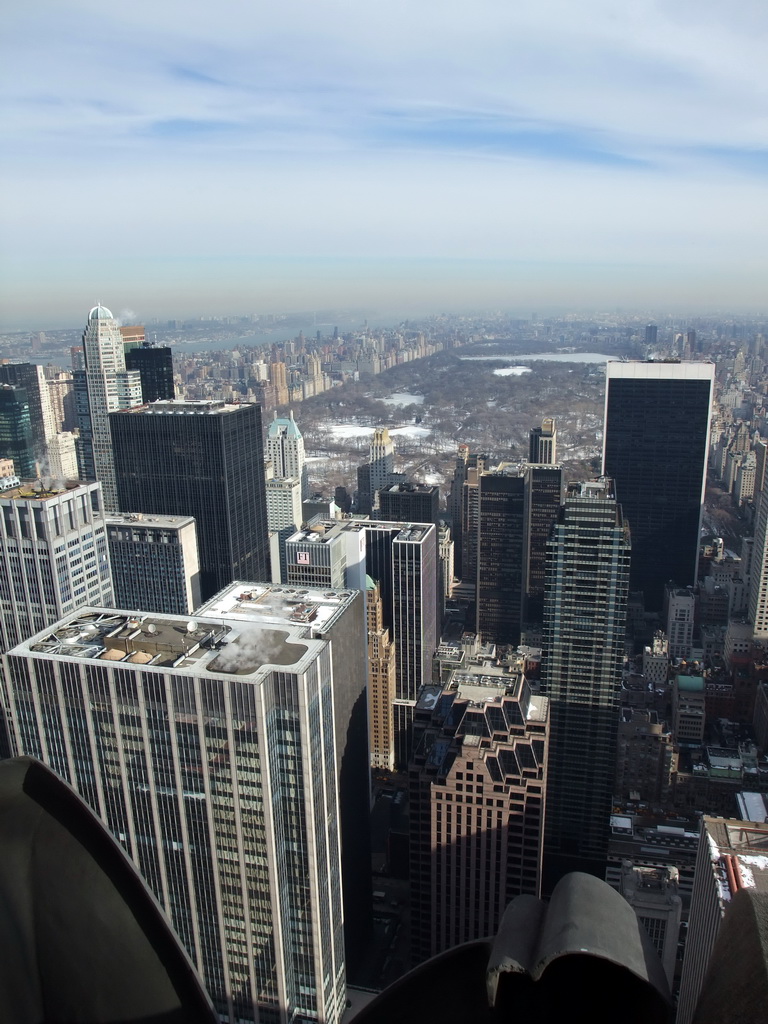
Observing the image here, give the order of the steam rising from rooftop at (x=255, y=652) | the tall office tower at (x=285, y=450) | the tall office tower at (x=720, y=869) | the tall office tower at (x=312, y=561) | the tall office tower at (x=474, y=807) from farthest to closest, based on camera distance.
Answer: the tall office tower at (x=285, y=450) → the tall office tower at (x=312, y=561) → the tall office tower at (x=474, y=807) → the steam rising from rooftop at (x=255, y=652) → the tall office tower at (x=720, y=869)

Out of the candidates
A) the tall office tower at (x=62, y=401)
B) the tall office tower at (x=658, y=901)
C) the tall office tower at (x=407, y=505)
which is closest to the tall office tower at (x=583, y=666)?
the tall office tower at (x=658, y=901)

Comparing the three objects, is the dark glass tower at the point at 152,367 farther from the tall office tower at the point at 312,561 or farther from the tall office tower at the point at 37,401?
the tall office tower at the point at 312,561

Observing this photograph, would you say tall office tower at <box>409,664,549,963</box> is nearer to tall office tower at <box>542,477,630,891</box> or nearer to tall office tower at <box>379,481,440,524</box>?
tall office tower at <box>542,477,630,891</box>

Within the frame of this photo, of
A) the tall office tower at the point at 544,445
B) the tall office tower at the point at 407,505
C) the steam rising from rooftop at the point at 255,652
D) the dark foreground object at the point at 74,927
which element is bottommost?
the tall office tower at the point at 407,505

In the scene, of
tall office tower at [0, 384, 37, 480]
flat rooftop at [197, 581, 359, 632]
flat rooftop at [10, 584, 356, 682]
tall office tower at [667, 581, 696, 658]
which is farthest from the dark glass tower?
flat rooftop at [10, 584, 356, 682]

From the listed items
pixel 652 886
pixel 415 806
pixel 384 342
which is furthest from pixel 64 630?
pixel 384 342

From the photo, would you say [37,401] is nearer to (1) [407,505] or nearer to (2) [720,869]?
(1) [407,505]
